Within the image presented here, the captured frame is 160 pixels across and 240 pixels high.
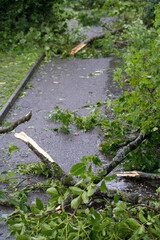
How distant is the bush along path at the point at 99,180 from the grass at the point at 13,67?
25.4 inches

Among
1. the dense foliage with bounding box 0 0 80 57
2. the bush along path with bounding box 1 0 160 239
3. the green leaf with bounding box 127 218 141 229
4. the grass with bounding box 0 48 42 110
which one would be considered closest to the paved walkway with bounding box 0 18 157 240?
the bush along path with bounding box 1 0 160 239

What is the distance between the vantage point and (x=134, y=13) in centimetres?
1160

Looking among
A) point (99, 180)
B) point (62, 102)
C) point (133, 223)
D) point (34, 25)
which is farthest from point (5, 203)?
point (34, 25)

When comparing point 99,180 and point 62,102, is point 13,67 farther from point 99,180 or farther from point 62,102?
point 99,180

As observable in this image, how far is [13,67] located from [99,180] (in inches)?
231

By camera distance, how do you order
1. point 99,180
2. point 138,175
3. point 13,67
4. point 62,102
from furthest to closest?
1. point 13,67
2. point 62,102
3. point 138,175
4. point 99,180

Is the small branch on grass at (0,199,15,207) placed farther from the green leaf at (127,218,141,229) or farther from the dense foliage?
the dense foliage

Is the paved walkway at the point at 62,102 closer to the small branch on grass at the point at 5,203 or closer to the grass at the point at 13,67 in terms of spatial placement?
the small branch on grass at the point at 5,203

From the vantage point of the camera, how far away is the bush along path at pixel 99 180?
8.04ft

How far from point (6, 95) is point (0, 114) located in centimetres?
101

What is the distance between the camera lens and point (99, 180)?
2.88 metres

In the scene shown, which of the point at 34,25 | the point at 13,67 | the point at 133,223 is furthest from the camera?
the point at 34,25

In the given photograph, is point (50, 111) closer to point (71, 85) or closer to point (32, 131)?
point (32, 131)

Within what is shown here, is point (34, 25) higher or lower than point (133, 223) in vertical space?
lower
